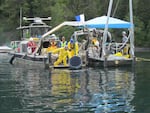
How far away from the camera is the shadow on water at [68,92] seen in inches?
691

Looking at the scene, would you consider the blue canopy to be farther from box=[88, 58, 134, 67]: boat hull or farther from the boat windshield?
the boat windshield

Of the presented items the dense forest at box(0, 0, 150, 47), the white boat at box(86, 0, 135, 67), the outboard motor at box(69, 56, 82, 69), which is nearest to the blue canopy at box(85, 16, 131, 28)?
the white boat at box(86, 0, 135, 67)

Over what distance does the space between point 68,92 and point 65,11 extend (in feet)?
240

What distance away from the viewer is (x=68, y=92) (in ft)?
70.2

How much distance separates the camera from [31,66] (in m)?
37.2

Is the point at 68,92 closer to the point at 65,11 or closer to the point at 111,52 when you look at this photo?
the point at 111,52

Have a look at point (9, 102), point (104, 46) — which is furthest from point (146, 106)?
point (104, 46)

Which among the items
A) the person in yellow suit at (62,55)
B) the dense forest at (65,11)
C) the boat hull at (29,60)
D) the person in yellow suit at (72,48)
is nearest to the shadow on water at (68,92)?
the person in yellow suit at (62,55)

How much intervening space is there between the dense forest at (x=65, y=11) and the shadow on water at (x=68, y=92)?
2419 inches

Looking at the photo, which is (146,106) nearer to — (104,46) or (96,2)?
A: (104,46)

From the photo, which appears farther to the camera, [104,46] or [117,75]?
[104,46]

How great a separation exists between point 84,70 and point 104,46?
Answer: 12.6ft

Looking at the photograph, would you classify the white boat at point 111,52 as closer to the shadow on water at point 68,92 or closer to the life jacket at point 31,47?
the shadow on water at point 68,92

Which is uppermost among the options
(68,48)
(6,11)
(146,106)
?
(6,11)
